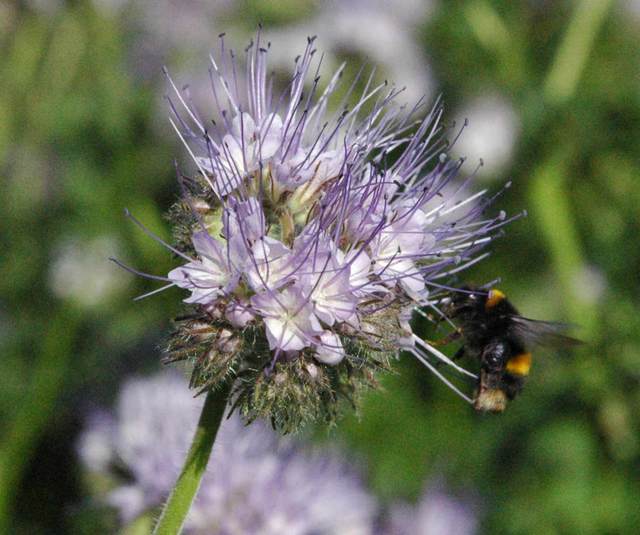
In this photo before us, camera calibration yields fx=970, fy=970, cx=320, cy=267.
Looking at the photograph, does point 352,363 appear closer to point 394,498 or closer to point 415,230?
point 415,230

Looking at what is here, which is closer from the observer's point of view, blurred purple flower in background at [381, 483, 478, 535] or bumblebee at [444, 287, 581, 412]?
bumblebee at [444, 287, 581, 412]

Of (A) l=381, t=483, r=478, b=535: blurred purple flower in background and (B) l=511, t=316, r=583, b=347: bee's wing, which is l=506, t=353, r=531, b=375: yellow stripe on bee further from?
(A) l=381, t=483, r=478, b=535: blurred purple flower in background

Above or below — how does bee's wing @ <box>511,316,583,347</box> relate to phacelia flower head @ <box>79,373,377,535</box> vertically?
above

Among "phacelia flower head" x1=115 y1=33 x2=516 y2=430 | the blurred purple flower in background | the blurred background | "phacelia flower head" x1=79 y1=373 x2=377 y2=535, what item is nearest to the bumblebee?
"phacelia flower head" x1=115 y1=33 x2=516 y2=430

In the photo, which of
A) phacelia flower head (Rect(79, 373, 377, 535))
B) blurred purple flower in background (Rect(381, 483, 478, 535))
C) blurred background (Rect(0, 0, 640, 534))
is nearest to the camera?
phacelia flower head (Rect(79, 373, 377, 535))

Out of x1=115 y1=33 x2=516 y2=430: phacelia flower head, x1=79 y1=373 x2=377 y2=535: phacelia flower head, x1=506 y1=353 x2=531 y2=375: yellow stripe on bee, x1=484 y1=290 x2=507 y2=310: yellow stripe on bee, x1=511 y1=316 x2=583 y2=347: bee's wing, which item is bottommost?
x1=79 y1=373 x2=377 y2=535: phacelia flower head

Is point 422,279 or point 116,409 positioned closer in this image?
point 422,279

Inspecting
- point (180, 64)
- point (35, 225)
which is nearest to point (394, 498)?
point (35, 225)

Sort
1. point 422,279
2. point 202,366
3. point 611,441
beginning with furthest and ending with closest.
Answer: point 611,441 < point 422,279 < point 202,366
